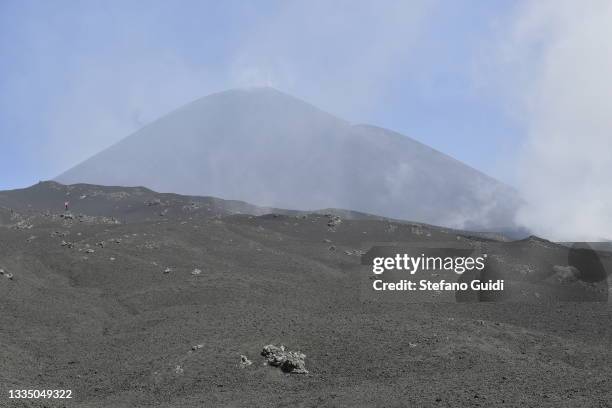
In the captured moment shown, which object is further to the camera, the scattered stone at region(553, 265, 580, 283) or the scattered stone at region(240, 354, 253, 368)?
the scattered stone at region(553, 265, 580, 283)

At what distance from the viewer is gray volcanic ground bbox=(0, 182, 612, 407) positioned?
18609 millimetres

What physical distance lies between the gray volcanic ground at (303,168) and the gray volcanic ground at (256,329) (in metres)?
82.4

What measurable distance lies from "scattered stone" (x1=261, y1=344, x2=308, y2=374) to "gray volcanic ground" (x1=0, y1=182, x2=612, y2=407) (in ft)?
0.79

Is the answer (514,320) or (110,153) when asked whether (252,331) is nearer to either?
(514,320)

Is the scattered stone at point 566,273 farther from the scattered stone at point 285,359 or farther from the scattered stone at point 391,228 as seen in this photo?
the scattered stone at point 285,359

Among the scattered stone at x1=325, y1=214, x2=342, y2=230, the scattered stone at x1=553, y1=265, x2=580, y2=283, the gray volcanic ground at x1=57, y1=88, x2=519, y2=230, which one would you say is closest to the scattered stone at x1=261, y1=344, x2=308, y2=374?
the scattered stone at x1=553, y1=265, x2=580, y2=283

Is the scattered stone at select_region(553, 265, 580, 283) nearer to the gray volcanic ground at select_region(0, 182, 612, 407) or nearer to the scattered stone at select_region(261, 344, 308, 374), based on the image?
the gray volcanic ground at select_region(0, 182, 612, 407)

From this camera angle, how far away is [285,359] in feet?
67.9

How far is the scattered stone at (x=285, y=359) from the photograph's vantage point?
20.5 metres

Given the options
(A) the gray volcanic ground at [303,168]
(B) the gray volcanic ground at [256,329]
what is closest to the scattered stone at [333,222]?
(B) the gray volcanic ground at [256,329]

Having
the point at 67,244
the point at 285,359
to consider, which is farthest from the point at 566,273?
the point at 67,244

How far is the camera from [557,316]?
101 feet

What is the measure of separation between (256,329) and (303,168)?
132 meters

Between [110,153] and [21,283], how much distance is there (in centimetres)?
15507
